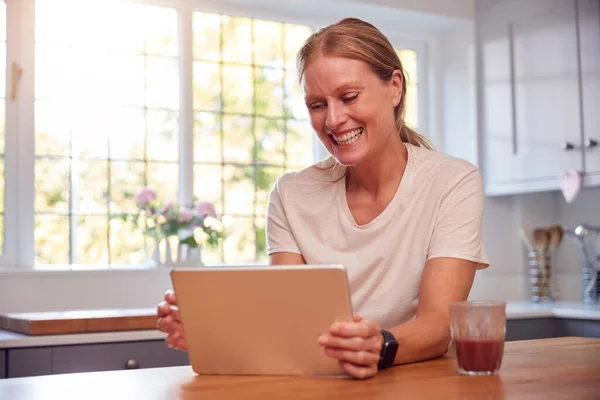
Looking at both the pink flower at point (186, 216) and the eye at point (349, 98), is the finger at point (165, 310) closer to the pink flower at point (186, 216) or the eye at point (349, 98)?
the eye at point (349, 98)

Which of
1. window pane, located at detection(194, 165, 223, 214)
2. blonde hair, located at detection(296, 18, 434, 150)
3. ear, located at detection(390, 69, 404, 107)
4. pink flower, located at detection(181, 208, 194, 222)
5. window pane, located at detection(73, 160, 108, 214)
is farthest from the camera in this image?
window pane, located at detection(194, 165, 223, 214)

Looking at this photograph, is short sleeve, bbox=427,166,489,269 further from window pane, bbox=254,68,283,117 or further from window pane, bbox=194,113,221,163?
window pane, bbox=254,68,283,117

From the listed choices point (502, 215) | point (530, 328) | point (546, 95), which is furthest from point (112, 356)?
point (502, 215)

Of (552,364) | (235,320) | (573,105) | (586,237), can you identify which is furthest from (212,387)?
(586,237)

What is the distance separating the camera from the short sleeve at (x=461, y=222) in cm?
162

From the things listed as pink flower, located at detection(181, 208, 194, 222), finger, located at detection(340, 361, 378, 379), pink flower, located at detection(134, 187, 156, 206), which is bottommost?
finger, located at detection(340, 361, 378, 379)

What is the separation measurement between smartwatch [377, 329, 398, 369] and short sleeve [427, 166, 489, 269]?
0.34 metres

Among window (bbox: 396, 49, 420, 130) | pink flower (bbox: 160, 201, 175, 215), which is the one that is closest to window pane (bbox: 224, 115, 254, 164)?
pink flower (bbox: 160, 201, 175, 215)

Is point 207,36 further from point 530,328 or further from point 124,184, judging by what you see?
point 530,328

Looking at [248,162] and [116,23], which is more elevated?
[116,23]

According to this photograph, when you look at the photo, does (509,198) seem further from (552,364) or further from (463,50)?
(552,364)

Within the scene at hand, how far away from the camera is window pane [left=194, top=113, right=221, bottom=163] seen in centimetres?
371

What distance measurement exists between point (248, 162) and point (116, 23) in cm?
86

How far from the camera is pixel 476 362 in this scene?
124 centimetres
